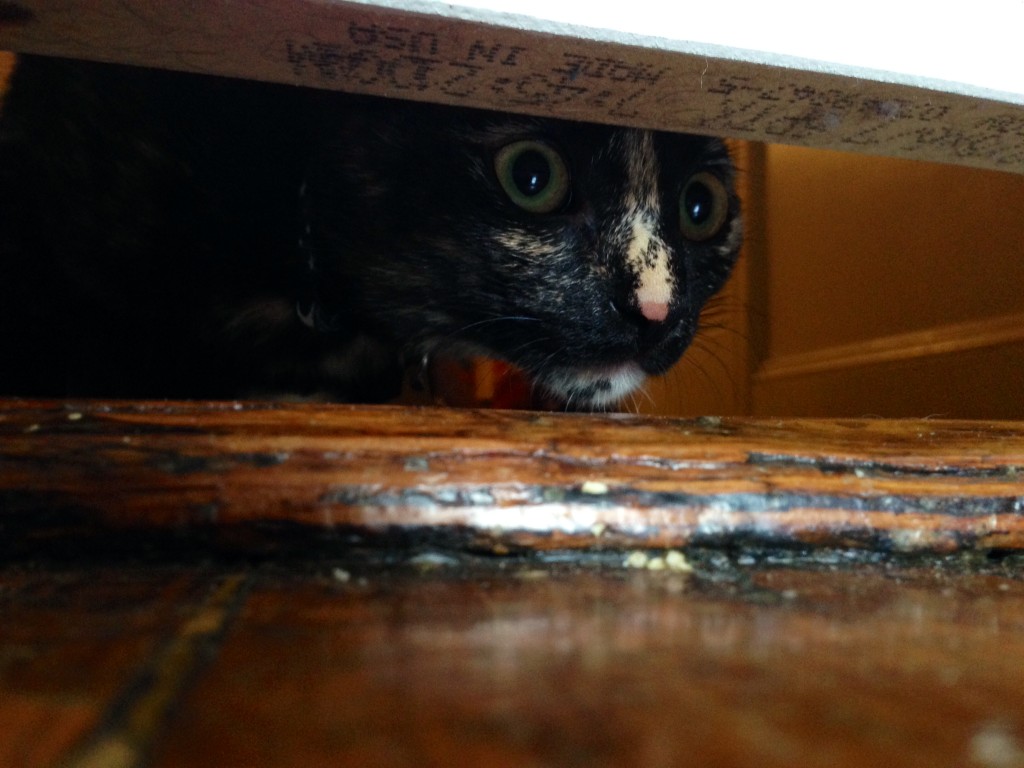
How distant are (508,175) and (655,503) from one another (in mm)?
638

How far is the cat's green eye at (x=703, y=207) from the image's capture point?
1275mm

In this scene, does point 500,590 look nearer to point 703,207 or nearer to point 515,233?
point 515,233

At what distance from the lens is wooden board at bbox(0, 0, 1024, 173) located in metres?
0.63

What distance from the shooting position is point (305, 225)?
1.12m

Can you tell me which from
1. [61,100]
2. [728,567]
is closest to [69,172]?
[61,100]

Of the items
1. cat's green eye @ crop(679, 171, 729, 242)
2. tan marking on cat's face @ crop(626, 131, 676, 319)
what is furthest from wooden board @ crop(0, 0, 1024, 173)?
cat's green eye @ crop(679, 171, 729, 242)

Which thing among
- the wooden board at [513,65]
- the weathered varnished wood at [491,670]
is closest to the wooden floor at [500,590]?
the weathered varnished wood at [491,670]

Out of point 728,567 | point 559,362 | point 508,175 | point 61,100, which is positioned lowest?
point 728,567

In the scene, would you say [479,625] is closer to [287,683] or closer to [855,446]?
[287,683]

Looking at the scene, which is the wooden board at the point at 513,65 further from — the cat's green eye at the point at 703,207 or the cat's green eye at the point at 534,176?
the cat's green eye at the point at 703,207

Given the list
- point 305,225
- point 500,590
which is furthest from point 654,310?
point 500,590

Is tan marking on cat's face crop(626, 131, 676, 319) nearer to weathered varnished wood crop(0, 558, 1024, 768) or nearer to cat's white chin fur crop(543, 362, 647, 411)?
cat's white chin fur crop(543, 362, 647, 411)

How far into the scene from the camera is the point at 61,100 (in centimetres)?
106

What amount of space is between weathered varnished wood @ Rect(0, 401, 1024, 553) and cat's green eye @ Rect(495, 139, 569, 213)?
1.67 feet
